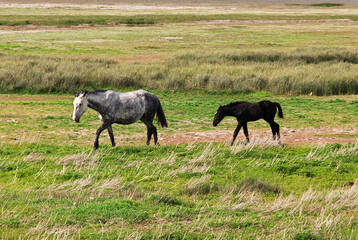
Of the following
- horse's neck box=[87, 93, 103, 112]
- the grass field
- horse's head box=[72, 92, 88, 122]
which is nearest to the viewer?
the grass field

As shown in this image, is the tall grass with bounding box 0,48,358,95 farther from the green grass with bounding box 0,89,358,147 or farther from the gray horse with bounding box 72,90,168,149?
the gray horse with bounding box 72,90,168,149

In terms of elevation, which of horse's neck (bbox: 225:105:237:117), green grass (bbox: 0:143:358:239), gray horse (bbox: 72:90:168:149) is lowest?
green grass (bbox: 0:143:358:239)

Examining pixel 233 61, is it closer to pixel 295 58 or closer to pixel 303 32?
pixel 295 58

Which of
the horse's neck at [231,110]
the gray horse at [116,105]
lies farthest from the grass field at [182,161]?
the horse's neck at [231,110]

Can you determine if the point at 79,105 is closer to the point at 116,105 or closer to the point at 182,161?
the point at 116,105

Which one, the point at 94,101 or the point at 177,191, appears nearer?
the point at 177,191

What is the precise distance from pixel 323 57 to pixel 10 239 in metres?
34.8

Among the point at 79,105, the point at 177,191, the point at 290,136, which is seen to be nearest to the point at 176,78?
the point at 290,136

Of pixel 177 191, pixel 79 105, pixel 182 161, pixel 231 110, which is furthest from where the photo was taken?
pixel 231 110

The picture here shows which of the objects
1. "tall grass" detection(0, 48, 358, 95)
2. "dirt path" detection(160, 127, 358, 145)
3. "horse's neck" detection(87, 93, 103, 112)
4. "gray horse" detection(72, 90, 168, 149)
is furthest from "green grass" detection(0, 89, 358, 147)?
"horse's neck" detection(87, 93, 103, 112)

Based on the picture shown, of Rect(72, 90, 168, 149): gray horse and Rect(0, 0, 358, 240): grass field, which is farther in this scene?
Rect(72, 90, 168, 149): gray horse

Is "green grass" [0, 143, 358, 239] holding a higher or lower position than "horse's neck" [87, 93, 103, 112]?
lower

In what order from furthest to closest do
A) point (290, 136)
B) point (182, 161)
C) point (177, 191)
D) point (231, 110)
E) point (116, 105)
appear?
point (290, 136) < point (231, 110) < point (116, 105) < point (182, 161) < point (177, 191)

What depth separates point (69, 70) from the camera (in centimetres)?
2781
